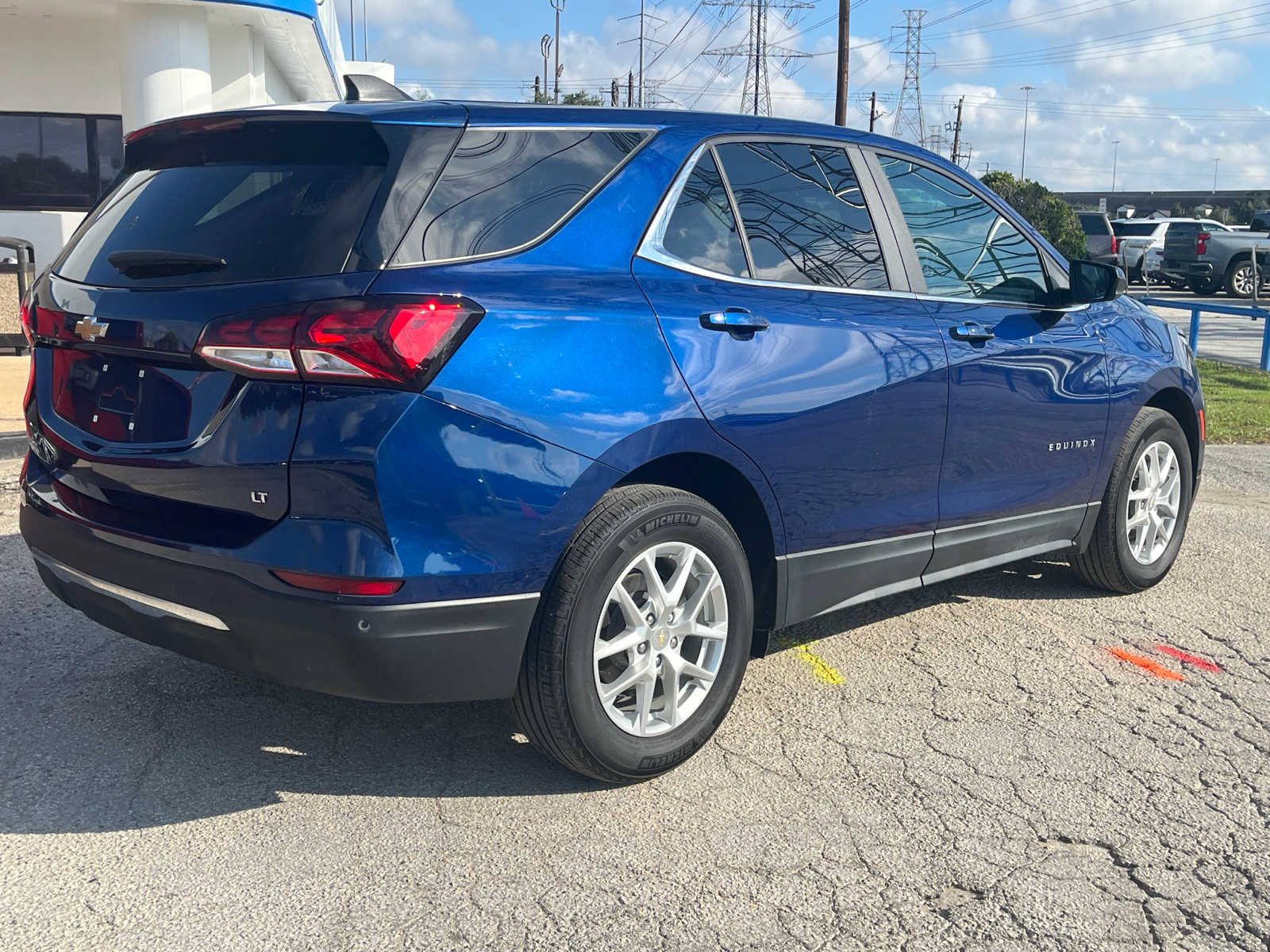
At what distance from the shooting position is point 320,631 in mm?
2871

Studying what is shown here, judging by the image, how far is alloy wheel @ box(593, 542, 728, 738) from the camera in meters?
3.33

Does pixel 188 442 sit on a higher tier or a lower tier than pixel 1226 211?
lower

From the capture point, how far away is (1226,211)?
73.8 meters

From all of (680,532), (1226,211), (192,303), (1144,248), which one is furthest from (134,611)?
(1226,211)

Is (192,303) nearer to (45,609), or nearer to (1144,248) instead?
(45,609)

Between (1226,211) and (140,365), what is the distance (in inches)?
3190

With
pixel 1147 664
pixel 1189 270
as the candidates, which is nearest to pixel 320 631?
pixel 1147 664

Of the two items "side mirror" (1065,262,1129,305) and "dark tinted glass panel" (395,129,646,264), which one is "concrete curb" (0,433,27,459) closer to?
"dark tinted glass panel" (395,129,646,264)

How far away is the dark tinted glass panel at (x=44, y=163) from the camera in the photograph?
634 inches

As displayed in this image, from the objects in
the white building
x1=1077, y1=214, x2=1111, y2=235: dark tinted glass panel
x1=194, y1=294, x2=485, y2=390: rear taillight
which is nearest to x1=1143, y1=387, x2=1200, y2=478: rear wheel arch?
x1=194, y1=294, x2=485, y2=390: rear taillight

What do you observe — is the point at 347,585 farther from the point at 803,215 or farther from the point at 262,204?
the point at 803,215

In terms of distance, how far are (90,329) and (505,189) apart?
116 centimetres

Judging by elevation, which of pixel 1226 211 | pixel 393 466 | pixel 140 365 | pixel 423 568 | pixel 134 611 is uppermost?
pixel 1226 211

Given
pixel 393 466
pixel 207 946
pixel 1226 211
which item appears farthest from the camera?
pixel 1226 211
